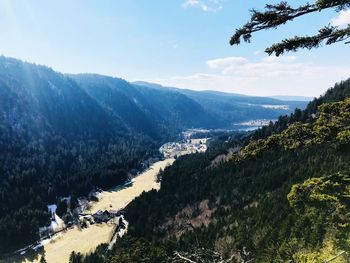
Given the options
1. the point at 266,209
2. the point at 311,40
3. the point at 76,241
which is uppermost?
the point at 311,40

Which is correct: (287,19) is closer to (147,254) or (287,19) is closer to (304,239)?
(304,239)

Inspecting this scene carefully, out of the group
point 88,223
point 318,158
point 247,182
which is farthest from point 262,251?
point 88,223

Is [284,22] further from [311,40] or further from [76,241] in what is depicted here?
[76,241]

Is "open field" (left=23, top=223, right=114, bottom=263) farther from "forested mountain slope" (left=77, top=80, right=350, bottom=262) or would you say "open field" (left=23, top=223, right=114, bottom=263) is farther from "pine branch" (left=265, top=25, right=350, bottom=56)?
"pine branch" (left=265, top=25, right=350, bottom=56)

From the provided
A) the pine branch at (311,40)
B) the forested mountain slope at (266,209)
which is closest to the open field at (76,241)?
the forested mountain slope at (266,209)

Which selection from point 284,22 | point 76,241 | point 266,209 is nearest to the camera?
point 284,22

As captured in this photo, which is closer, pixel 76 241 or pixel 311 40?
pixel 311 40

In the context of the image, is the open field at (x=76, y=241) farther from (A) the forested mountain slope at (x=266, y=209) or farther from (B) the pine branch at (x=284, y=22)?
(B) the pine branch at (x=284, y=22)

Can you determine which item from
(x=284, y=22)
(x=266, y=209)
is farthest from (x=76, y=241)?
(x=284, y=22)

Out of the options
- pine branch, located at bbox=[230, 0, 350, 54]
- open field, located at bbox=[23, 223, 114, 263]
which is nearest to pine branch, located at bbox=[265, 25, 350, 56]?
pine branch, located at bbox=[230, 0, 350, 54]
